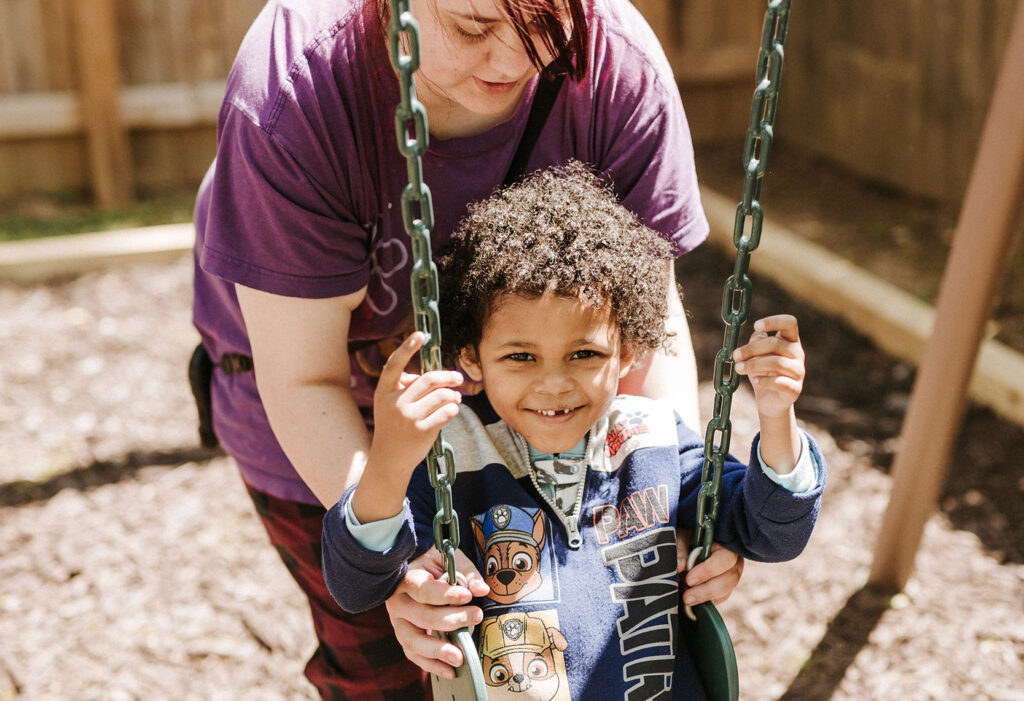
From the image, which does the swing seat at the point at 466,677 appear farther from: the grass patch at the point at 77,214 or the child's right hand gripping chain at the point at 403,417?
the grass patch at the point at 77,214

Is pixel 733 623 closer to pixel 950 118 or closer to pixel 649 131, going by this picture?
pixel 649 131

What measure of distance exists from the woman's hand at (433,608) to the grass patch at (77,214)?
15.3 ft

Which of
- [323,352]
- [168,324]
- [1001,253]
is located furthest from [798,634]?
[168,324]

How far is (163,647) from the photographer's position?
Answer: 3.03m

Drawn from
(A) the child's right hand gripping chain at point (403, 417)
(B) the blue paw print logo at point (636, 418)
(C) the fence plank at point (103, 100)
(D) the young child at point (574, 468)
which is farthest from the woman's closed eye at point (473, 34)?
(C) the fence plank at point (103, 100)

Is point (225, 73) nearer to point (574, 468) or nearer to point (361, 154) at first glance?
point (361, 154)

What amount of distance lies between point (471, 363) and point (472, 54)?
19.0 inches

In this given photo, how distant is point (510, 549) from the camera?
1629 mm

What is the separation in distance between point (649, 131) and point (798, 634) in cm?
177

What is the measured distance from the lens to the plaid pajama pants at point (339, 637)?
2020 mm

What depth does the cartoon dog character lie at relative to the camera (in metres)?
1.62

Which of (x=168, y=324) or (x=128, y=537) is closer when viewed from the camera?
(x=128, y=537)

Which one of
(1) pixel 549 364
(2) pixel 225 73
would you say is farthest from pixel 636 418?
(2) pixel 225 73

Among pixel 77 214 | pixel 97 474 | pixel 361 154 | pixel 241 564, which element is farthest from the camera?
pixel 77 214
